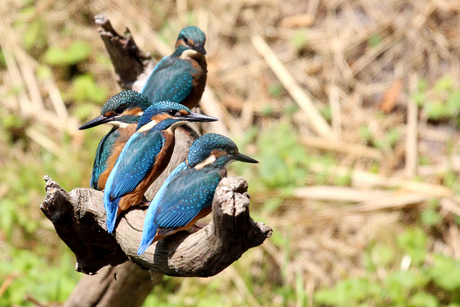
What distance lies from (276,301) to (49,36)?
12.7ft

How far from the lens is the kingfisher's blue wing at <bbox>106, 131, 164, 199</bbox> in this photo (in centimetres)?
211

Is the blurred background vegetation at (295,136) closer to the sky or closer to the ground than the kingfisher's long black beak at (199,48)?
closer to the ground

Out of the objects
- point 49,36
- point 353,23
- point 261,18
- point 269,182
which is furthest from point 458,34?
point 49,36

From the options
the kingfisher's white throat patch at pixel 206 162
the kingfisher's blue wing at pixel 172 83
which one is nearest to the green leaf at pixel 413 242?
the kingfisher's blue wing at pixel 172 83

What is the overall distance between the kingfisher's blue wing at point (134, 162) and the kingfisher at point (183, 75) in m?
0.67

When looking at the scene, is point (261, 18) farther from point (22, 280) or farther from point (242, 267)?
point (22, 280)

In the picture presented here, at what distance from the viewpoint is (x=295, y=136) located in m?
5.22

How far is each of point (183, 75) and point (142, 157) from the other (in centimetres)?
88

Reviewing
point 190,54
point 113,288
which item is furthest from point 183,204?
point 190,54

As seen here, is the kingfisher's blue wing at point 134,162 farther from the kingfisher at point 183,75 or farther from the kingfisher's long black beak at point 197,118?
the kingfisher at point 183,75

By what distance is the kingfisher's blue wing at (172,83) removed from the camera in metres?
2.85

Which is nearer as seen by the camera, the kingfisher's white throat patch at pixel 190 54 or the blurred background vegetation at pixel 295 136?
the kingfisher's white throat patch at pixel 190 54

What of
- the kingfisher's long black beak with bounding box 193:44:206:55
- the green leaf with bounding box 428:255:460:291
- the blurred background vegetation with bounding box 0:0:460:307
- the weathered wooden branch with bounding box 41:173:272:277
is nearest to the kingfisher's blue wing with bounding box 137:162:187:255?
the weathered wooden branch with bounding box 41:173:272:277

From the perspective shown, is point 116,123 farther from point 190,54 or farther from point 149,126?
point 190,54
